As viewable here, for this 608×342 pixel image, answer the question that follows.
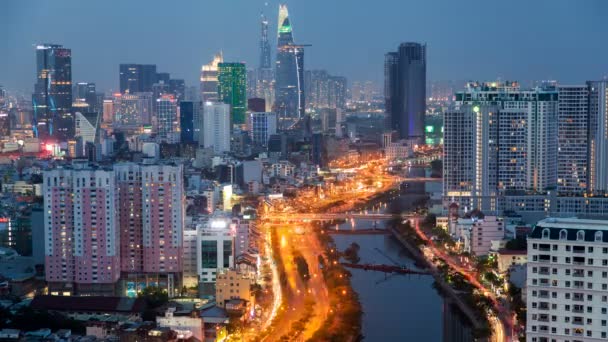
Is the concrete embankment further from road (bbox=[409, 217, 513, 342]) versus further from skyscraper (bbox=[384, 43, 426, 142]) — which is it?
skyscraper (bbox=[384, 43, 426, 142])

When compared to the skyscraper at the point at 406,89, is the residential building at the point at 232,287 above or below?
below

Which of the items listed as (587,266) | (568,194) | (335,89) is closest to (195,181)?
(568,194)

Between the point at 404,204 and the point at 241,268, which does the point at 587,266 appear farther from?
the point at 404,204

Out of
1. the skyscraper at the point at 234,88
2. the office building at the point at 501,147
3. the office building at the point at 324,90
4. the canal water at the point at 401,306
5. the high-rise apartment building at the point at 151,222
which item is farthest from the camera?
the office building at the point at 324,90

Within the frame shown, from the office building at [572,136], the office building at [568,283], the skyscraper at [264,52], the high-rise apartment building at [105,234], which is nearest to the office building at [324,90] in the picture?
the skyscraper at [264,52]

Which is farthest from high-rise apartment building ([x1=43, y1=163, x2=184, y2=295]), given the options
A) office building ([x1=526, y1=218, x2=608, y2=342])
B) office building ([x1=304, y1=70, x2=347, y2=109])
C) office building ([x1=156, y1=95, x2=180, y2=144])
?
office building ([x1=304, y1=70, x2=347, y2=109])

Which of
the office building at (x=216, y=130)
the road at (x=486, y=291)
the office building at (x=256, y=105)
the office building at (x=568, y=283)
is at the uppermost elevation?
the office building at (x=256, y=105)

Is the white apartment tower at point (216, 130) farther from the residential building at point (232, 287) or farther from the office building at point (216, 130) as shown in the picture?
the residential building at point (232, 287)
